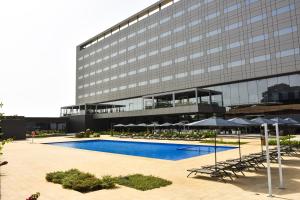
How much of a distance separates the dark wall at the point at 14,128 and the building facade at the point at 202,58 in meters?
25.4

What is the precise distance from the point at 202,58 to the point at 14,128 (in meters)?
39.9

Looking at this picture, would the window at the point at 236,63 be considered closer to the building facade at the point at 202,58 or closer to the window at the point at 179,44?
the building facade at the point at 202,58

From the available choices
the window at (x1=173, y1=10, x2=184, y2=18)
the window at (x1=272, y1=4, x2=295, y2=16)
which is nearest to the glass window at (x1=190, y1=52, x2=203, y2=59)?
the window at (x1=173, y1=10, x2=184, y2=18)

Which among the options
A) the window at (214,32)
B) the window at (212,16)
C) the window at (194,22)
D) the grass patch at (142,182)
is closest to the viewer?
the grass patch at (142,182)

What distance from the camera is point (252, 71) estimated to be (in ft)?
169

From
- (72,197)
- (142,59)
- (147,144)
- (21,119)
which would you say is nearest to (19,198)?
(72,197)

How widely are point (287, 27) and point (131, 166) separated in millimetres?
42832

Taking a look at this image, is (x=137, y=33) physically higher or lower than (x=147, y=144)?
higher

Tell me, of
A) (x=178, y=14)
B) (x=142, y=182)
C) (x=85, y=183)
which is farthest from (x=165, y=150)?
(x=178, y=14)

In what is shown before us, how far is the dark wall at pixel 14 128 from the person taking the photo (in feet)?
163

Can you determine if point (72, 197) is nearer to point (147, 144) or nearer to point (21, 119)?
point (147, 144)

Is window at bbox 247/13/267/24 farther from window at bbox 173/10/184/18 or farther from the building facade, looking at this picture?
window at bbox 173/10/184/18

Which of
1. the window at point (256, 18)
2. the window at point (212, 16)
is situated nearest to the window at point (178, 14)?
the window at point (212, 16)

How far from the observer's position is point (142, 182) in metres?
11.6
